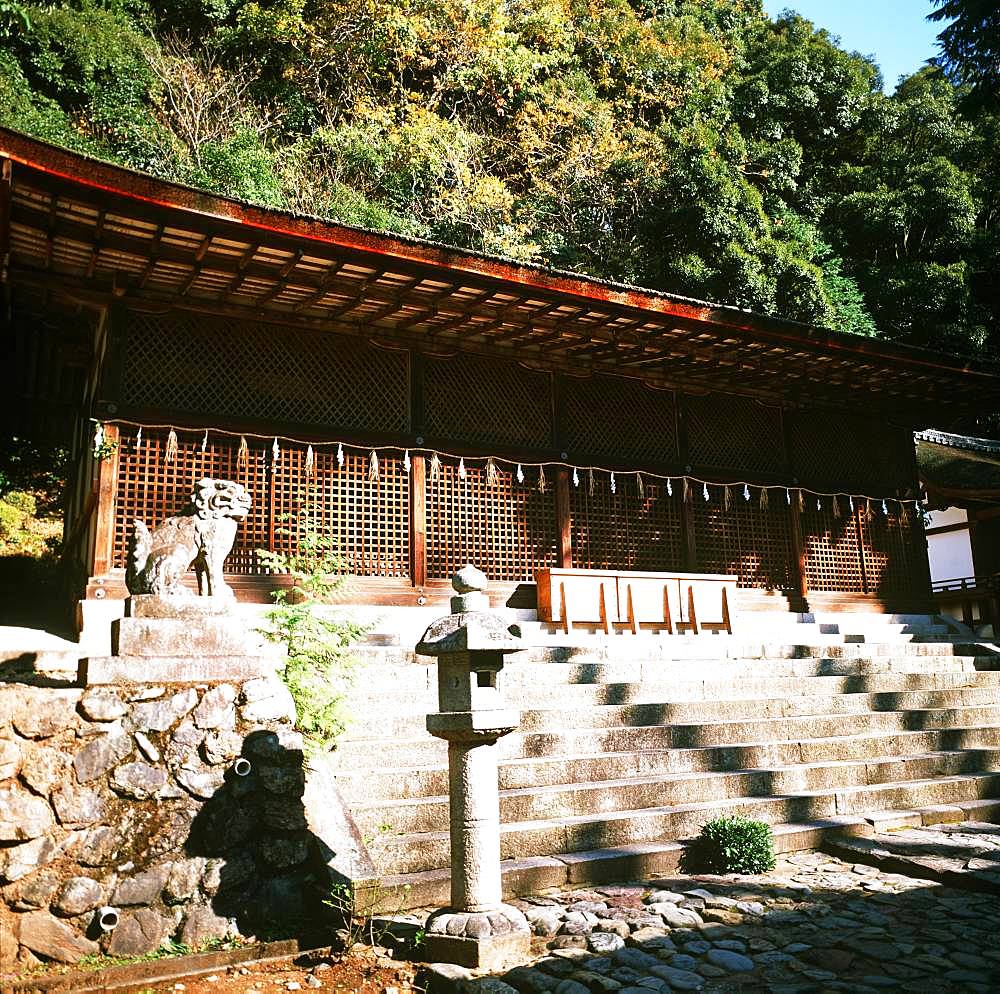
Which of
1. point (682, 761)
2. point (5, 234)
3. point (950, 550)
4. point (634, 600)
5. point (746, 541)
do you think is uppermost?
point (5, 234)

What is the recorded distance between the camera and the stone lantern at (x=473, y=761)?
14.8 feet

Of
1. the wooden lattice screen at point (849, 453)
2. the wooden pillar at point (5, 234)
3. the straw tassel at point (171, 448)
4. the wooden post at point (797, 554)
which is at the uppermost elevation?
the wooden pillar at point (5, 234)

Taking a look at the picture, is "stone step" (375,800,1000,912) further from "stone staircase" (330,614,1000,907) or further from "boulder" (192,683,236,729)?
"boulder" (192,683,236,729)

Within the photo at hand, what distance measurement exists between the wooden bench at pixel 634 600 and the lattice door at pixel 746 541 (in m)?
1.08

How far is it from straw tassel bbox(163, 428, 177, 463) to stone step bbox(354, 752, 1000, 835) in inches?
232

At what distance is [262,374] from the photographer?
1086cm

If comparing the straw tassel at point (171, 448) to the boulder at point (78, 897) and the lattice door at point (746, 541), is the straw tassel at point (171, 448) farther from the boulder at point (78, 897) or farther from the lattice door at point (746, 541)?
the lattice door at point (746, 541)

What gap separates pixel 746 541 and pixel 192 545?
10.4 meters

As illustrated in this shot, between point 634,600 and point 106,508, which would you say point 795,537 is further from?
point 106,508

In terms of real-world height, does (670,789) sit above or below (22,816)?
below

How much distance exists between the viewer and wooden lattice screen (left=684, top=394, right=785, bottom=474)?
1390 centimetres

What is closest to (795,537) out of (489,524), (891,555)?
(891,555)

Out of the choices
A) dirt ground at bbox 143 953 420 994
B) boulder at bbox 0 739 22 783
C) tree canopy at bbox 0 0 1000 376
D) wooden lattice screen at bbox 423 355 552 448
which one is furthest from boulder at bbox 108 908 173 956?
tree canopy at bbox 0 0 1000 376

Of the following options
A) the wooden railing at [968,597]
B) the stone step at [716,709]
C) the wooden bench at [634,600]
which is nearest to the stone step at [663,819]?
the stone step at [716,709]
